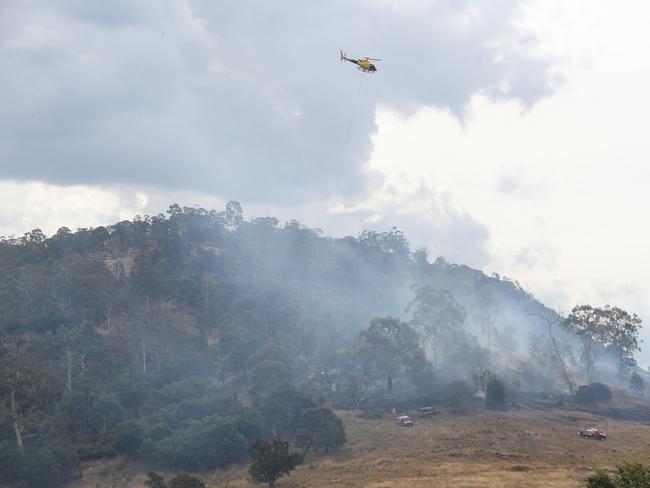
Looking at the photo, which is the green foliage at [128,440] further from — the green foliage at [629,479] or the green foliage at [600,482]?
the green foliage at [629,479]

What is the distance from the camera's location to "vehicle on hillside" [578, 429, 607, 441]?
62688 millimetres

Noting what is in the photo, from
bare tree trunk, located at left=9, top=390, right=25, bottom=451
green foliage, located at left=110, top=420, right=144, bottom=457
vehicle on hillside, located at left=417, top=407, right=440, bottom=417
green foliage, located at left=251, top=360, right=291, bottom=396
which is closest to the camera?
bare tree trunk, located at left=9, top=390, right=25, bottom=451

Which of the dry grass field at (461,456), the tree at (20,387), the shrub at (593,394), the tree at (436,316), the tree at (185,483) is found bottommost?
the dry grass field at (461,456)

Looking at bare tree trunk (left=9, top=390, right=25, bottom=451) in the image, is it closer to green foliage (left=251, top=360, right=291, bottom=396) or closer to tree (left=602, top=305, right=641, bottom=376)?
green foliage (left=251, top=360, right=291, bottom=396)

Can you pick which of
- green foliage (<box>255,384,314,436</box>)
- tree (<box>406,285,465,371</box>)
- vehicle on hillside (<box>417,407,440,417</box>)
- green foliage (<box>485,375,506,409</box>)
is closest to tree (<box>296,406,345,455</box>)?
green foliage (<box>255,384,314,436</box>)

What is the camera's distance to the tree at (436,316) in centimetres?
10006

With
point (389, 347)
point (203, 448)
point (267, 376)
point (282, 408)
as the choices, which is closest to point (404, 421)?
point (282, 408)

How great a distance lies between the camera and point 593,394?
89000 millimetres

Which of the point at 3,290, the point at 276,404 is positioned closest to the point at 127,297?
the point at 3,290

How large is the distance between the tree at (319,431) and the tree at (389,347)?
2806 centimetres

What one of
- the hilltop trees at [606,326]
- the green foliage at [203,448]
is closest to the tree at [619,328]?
the hilltop trees at [606,326]

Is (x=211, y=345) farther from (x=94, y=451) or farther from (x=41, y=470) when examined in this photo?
(x=41, y=470)

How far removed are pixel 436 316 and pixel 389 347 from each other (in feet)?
50.2

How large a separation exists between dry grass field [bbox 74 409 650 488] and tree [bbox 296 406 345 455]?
1675 millimetres
